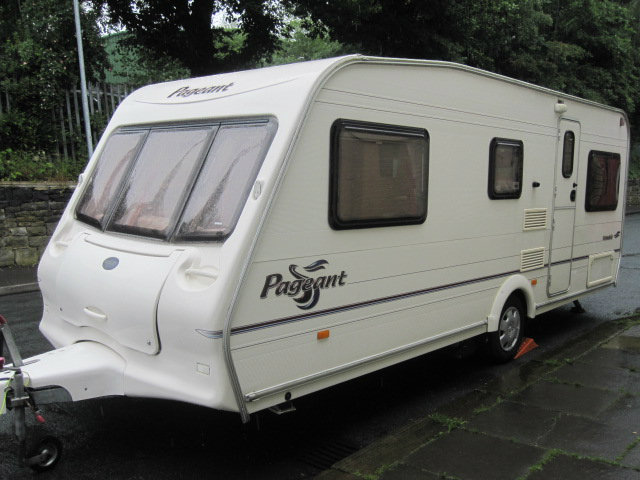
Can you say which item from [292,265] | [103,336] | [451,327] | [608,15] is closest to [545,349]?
[451,327]

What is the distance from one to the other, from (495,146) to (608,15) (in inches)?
733

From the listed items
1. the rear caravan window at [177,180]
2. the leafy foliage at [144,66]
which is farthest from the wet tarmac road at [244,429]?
the leafy foliage at [144,66]

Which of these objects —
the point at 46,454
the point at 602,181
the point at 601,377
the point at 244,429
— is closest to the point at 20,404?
the point at 46,454

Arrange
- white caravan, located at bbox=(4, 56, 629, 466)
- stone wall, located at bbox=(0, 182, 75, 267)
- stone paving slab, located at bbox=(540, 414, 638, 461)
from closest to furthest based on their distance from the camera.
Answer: white caravan, located at bbox=(4, 56, 629, 466)
stone paving slab, located at bbox=(540, 414, 638, 461)
stone wall, located at bbox=(0, 182, 75, 267)

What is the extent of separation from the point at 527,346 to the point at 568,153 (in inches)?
85.4

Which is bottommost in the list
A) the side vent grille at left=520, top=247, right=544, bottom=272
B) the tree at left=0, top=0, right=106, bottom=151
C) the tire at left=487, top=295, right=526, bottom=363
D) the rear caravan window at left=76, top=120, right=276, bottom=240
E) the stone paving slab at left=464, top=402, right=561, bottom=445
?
the stone paving slab at left=464, top=402, right=561, bottom=445

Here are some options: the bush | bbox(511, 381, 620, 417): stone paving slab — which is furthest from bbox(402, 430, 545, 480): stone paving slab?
the bush

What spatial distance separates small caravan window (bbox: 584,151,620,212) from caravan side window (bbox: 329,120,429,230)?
3.31m

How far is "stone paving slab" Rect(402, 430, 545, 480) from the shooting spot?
3.73 metres

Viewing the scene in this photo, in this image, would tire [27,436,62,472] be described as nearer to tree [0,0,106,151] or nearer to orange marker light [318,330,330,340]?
orange marker light [318,330,330,340]

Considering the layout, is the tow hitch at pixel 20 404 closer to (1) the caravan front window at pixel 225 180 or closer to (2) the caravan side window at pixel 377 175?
(1) the caravan front window at pixel 225 180

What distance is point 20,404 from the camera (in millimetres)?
3443

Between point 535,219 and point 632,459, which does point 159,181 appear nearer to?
point 632,459

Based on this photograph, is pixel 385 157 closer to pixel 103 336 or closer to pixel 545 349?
pixel 103 336
